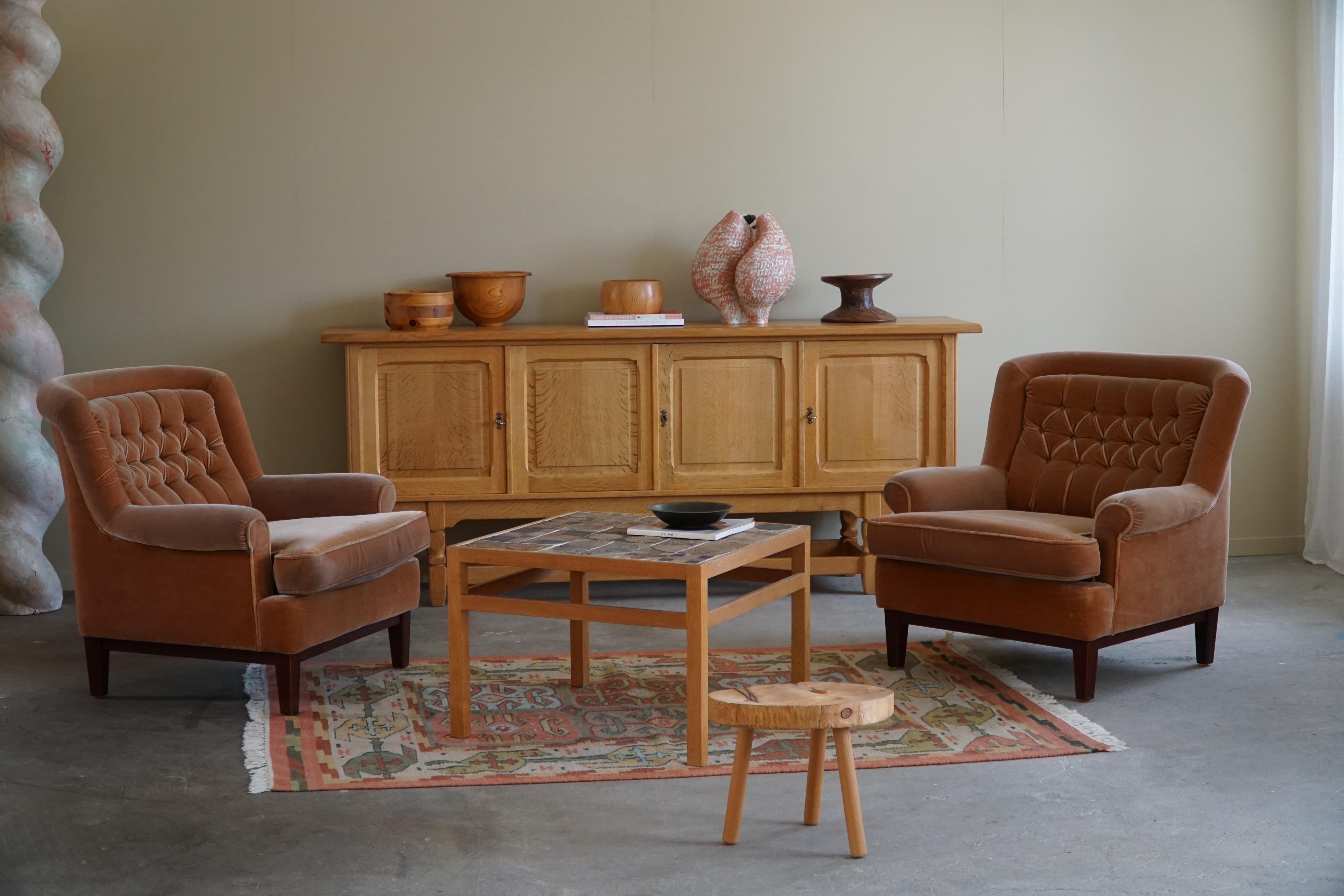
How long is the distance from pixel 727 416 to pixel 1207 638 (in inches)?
70.1

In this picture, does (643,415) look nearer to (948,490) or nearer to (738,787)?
(948,490)

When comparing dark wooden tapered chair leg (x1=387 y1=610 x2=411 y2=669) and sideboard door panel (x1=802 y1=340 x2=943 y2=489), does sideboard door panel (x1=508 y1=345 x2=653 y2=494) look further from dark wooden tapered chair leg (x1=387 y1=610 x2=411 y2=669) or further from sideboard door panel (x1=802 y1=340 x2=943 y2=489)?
dark wooden tapered chair leg (x1=387 y1=610 x2=411 y2=669)

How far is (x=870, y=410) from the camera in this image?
15.8 feet

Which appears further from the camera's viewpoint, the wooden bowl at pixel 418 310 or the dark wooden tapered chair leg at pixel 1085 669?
the wooden bowl at pixel 418 310

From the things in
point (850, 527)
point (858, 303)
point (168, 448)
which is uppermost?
point (858, 303)

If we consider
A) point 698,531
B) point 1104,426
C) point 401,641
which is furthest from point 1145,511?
point 401,641

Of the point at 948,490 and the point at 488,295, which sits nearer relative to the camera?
the point at 948,490

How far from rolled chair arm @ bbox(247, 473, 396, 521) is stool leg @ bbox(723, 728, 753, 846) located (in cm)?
184

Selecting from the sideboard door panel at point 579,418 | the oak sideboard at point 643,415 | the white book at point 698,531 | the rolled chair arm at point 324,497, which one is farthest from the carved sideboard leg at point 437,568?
the white book at point 698,531

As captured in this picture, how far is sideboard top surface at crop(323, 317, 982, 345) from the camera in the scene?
4.66m

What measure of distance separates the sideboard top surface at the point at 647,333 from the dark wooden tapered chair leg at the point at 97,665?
1399 millimetres

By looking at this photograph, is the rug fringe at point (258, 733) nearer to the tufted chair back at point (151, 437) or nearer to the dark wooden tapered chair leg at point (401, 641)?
the dark wooden tapered chair leg at point (401, 641)

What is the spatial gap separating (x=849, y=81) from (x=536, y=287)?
1466mm

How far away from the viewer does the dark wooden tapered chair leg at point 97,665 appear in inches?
144
